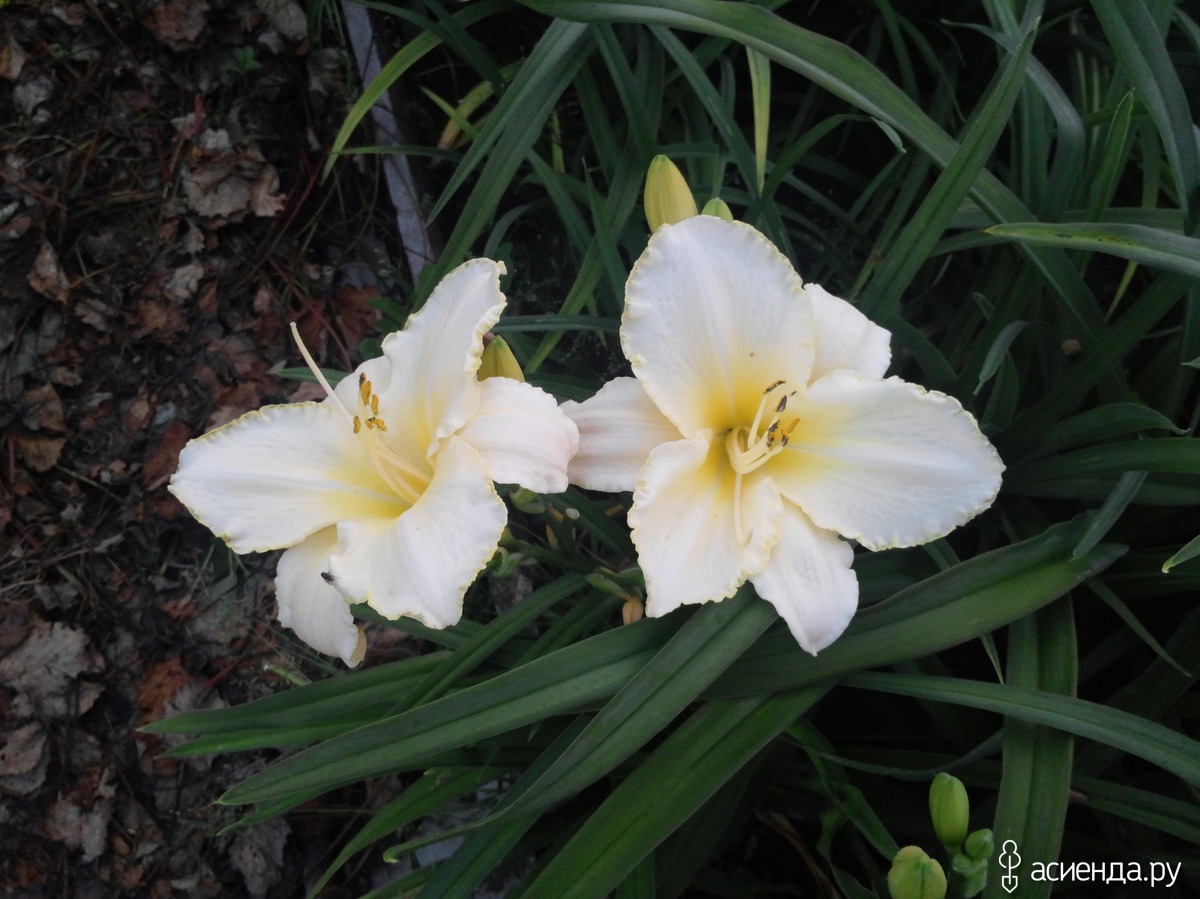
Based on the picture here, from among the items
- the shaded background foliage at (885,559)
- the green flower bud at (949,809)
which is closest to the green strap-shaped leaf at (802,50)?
the shaded background foliage at (885,559)

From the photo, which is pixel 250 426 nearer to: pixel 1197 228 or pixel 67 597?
pixel 1197 228

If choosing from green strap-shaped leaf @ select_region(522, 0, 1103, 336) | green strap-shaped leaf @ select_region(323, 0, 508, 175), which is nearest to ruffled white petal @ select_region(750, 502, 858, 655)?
green strap-shaped leaf @ select_region(522, 0, 1103, 336)

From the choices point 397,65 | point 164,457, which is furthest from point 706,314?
point 164,457

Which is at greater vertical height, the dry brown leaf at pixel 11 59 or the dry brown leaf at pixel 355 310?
the dry brown leaf at pixel 11 59

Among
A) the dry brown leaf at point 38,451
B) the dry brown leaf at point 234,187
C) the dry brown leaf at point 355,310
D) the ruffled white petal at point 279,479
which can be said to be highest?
the ruffled white petal at point 279,479

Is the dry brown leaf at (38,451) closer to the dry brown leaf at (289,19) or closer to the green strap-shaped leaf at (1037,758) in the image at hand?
the dry brown leaf at (289,19)

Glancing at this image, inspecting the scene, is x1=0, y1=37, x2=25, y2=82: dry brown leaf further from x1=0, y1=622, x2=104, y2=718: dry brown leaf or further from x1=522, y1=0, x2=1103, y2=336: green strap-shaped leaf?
x1=522, y1=0, x2=1103, y2=336: green strap-shaped leaf

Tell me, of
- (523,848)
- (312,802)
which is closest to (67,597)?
(312,802)
